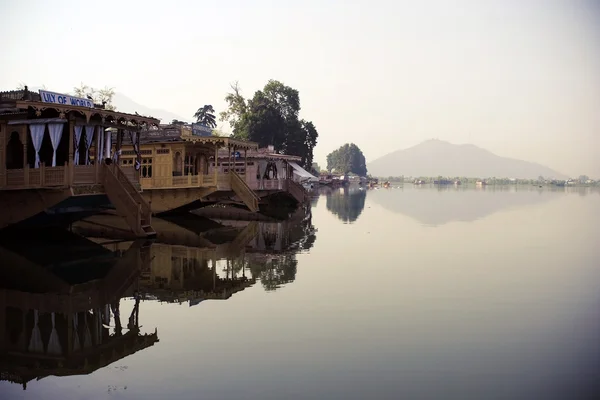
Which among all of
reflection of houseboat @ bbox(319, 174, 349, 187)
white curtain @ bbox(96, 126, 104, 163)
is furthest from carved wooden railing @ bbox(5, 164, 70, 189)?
reflection of houseboat @ bbox(319, 174, 349, 187)

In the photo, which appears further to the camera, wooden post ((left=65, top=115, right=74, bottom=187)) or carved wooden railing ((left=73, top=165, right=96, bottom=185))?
carved wooden railing ((left=73, top=165, right=96, bottom=185))

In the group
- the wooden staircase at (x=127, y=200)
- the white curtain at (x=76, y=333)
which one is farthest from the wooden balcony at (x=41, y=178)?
the white curtain at (x=76, y=333)

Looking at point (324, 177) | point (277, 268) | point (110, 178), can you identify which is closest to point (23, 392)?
point (277, 268)

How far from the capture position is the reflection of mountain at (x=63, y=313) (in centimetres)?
889

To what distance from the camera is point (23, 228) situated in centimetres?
2156

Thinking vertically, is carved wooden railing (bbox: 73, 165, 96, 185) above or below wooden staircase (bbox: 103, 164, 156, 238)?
above

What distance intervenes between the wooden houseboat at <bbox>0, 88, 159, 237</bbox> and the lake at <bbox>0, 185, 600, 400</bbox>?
1.51 m

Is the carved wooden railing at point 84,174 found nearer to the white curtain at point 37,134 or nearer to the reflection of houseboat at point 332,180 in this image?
the white curtain at point 37,134

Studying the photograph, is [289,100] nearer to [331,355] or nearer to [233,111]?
[233,111]

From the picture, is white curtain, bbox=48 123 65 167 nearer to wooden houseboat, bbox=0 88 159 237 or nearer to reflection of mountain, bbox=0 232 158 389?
wooden houseboat, bbox=0 88 159 237

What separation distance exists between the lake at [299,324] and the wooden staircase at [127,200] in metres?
0.98

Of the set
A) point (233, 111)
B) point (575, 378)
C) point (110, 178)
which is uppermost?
point (233, 111)

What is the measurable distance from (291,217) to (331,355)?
2759cm

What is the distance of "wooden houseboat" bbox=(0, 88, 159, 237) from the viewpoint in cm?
1942
